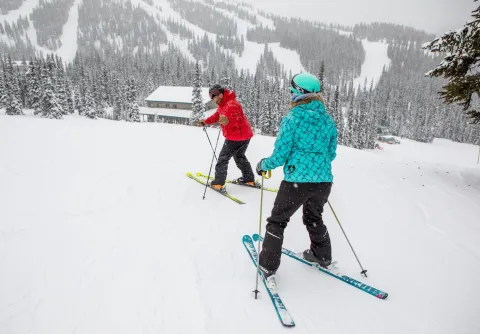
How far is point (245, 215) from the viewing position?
502 centimetres

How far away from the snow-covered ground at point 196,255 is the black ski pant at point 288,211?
434mm

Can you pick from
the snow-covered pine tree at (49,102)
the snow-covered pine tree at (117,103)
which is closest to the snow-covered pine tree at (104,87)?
the snow-covered pine tree at (117,103)

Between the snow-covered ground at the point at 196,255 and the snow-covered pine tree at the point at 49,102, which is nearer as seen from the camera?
the snow-covered ground at the point at 196,255

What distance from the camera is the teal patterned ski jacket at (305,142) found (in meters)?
3.02

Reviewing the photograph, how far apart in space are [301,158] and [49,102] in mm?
52099

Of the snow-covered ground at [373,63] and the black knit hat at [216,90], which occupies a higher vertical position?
the snow-covered ground at [373,63]

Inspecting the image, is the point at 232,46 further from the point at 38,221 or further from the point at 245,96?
the point at 38,221

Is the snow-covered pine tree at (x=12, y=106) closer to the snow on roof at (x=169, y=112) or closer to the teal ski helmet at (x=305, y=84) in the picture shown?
the snow on roof at (x=169, y=112)

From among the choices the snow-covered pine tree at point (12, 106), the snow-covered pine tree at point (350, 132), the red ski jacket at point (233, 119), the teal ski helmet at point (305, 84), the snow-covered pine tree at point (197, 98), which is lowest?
the snow-covered pine tree at point (350, 132)

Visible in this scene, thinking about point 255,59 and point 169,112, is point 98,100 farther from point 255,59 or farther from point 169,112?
point 255,59

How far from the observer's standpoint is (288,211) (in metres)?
3.16

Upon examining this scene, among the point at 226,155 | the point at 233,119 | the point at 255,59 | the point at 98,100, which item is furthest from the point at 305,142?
the point at 255,59

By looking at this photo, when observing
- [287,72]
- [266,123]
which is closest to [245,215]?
[266,123]

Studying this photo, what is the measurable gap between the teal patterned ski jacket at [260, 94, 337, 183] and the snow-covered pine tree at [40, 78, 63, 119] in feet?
167
